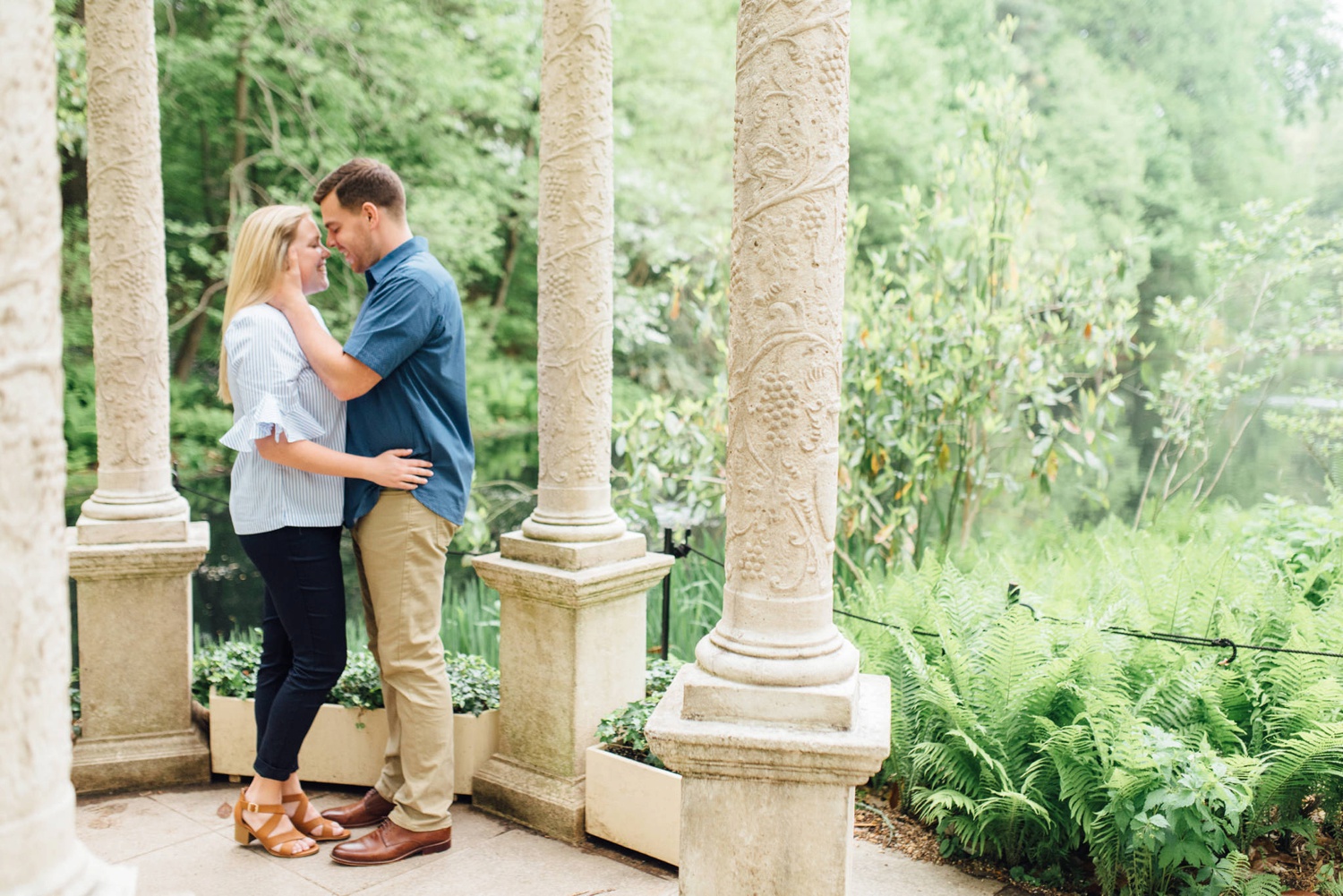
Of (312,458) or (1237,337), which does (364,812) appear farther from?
(1237,337)

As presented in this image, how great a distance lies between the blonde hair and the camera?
3.21m

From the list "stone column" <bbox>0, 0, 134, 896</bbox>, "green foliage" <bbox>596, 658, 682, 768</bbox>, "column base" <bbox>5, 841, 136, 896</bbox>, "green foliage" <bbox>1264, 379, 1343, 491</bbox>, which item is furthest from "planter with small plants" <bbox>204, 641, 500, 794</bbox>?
"green foliage" <bbox>1264, 379, 1343, 491</bbox>

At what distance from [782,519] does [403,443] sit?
1.40m

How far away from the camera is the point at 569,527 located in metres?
3.71

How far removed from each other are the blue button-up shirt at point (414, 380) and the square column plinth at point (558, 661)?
1.57 ft

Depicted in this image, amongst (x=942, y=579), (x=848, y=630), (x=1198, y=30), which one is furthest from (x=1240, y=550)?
(x=1198, y=30)

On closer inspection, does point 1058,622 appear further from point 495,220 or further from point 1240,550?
point 495,220

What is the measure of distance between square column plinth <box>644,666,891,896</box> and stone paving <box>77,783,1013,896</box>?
0.85m

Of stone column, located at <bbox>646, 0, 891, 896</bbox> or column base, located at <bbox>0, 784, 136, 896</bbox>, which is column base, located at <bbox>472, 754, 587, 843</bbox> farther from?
column base, located at <bbox>0, 784, 136, 896</bbox>

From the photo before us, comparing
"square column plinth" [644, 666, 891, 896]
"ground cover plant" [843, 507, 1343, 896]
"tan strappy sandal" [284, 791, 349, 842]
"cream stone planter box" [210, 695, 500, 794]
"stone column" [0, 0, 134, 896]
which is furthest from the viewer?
"cream stone planter box" [210, 695, 500, 794]

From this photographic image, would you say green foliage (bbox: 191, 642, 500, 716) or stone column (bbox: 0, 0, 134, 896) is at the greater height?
stone column (bbox: 0, 0, 134, 896)

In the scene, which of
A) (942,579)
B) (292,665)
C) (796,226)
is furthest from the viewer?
(942,579)

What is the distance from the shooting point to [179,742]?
13.3ft

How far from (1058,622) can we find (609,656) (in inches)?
64.5
